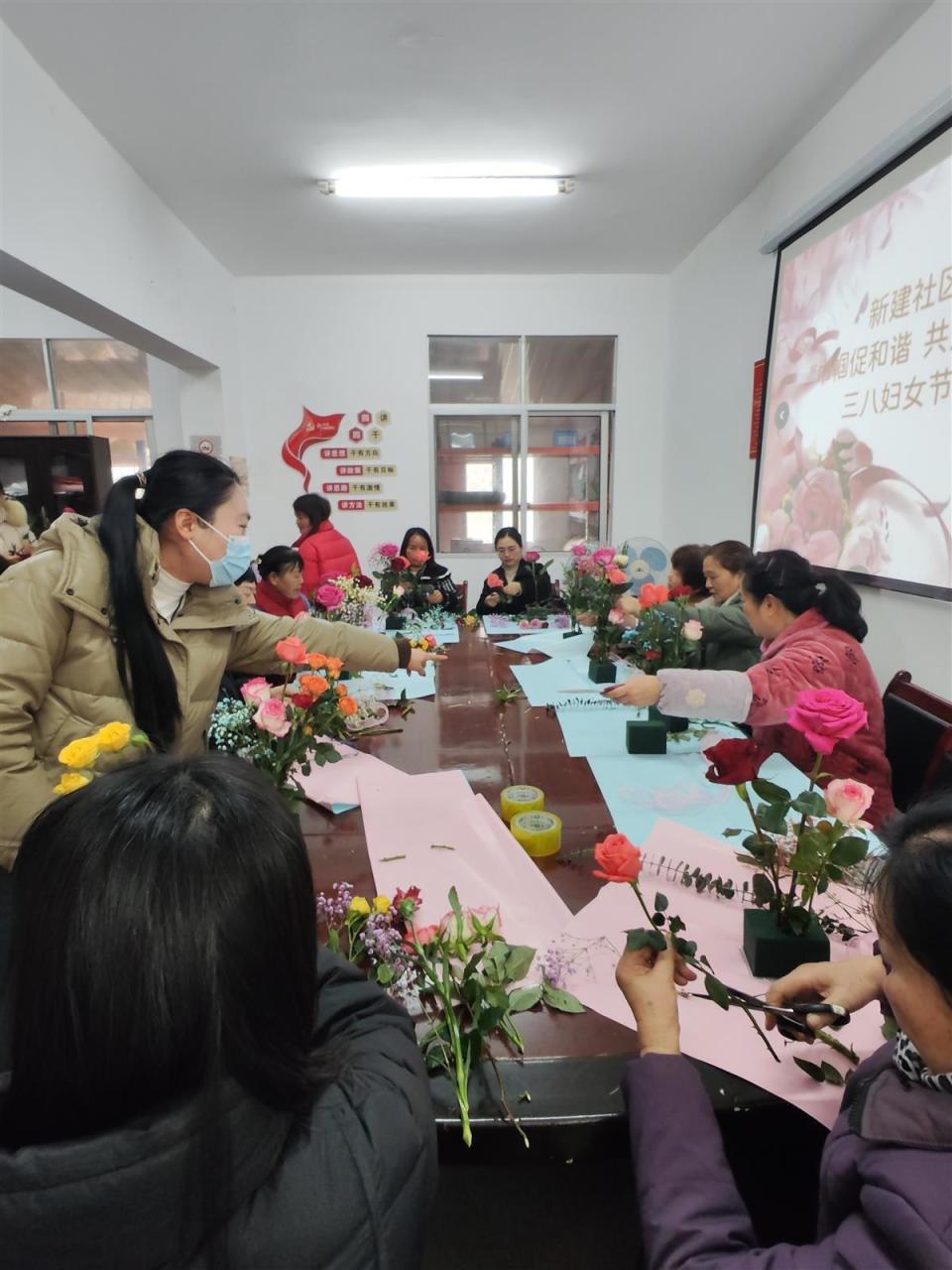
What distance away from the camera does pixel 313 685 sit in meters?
1.20

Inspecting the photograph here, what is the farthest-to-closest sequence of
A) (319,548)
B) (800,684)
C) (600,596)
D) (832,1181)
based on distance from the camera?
1. (319,548)
2. (600,596)
3. (800,684)
4. (832,1181)

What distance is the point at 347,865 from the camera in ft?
4.06

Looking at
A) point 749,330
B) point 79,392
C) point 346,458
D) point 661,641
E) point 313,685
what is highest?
point 749,330

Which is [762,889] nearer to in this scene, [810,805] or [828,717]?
[810,805]

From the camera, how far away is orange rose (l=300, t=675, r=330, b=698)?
1199mm

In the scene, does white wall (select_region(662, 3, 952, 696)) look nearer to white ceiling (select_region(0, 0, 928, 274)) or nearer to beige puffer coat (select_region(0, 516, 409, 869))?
white ceiling (select_region(0, 0, 928, 274))

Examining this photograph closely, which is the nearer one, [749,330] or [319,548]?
[749,330]

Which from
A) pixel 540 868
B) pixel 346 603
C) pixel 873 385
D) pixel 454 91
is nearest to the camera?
pixel 540 868

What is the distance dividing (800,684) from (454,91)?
294 cm

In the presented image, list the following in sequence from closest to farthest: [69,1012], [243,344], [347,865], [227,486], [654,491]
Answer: [69,1012] < [347,865] < [227,486] < [243,344] < [654,491]

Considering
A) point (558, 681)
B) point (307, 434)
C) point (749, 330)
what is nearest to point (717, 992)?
point (558, 681)

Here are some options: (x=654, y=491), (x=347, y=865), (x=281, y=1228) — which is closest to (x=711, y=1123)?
(x=281, y=1228)

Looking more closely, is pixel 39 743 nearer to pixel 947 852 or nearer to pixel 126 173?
pixel 947 852

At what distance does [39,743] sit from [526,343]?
5.33 meters
